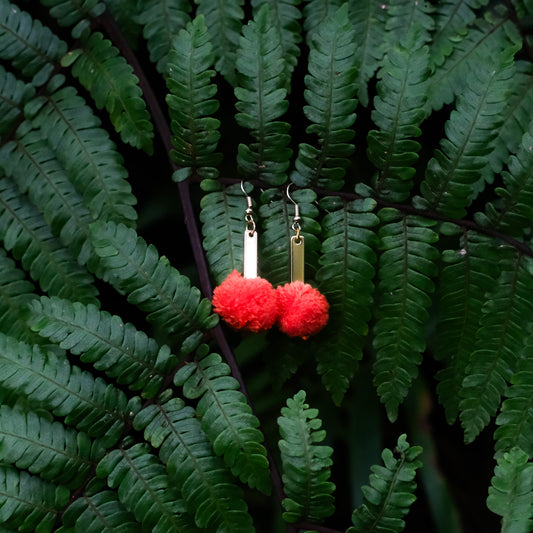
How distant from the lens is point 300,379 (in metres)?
1.86

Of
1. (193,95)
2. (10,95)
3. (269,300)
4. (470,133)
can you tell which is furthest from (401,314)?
(10,95)

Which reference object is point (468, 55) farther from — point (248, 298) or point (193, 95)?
point (248, 298)

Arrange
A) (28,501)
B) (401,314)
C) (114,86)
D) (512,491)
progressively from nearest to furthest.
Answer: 1. (512,491)
2. (28,501)
3. (401,314)
4. (114,86)

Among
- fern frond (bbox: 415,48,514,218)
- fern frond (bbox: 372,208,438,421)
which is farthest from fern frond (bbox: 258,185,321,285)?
fern frond (bbox: 415,48,514,218)

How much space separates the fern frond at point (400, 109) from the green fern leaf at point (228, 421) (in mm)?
507

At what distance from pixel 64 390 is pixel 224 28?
83 cm

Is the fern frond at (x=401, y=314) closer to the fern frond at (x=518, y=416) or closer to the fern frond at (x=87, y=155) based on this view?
the fern frond at (x=518, y=416)

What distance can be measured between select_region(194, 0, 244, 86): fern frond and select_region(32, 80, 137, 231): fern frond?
0.98 ft

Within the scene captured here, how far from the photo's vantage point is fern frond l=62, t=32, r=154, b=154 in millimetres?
1286

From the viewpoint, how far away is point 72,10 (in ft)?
4.46

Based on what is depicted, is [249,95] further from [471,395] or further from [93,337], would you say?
[471,395]

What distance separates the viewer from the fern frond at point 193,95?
1.18 m

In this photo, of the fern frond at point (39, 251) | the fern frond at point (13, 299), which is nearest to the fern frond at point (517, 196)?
the fern frond at point (39, 251)

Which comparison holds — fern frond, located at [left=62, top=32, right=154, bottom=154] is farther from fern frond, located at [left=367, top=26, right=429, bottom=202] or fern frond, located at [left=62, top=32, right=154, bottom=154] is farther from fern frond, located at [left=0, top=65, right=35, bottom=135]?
fern frond, located at [left=367, top=26, right=429, bottom=202]
